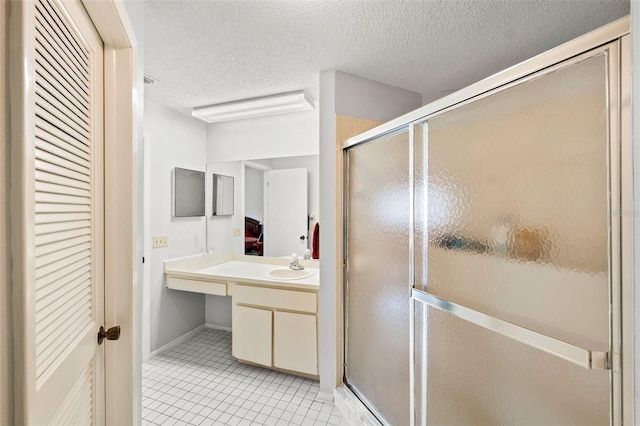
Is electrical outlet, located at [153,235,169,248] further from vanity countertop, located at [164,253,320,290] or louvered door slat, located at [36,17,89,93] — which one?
louvered door slat, located at [36,17,89,93]

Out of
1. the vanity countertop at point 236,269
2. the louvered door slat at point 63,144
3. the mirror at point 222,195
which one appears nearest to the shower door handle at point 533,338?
the vanity countertop at point 236,269

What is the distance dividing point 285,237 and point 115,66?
1982 mm

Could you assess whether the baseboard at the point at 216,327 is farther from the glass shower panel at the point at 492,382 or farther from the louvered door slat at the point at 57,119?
the louvered door slat at the point at 57,119

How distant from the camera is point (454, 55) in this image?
1.91 metres

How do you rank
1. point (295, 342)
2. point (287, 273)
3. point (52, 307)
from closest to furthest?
point (52, 307) < point (295, 342) < point (287, 273)

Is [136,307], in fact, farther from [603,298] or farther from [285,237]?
[285,237]

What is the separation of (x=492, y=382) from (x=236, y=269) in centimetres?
227

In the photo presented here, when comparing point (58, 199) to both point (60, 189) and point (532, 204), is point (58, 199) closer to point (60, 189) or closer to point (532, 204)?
point (60, 189)

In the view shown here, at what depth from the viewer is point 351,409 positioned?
1.81 meters

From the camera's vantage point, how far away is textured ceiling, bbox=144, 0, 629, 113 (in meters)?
1.45

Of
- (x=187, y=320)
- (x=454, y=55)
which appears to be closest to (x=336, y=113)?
(x=454, y=55)

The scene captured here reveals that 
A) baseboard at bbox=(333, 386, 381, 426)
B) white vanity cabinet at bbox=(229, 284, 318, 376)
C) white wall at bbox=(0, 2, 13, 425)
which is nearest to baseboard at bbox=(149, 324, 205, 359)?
white vanity cabinet at bbox=(229, 284, 318, 376)

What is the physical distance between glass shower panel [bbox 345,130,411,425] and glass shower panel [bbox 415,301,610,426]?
0.52ft

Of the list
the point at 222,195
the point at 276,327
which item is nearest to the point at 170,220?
the point at 222,195
